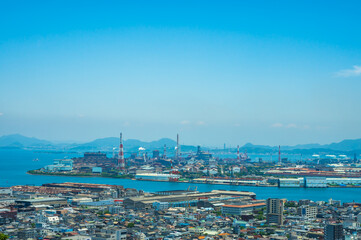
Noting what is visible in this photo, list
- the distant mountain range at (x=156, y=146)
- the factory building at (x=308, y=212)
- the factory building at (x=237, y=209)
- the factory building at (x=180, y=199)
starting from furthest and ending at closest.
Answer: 1. the distant mountain range at (x=156, y=146)
2. the factory building at (x=180, y=199)
3. the factory building at (x=237, y=209)
4. the factory building at (x=308, y=212)

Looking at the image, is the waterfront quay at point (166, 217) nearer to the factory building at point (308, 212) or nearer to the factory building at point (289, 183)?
the factory building at point (308, 212)

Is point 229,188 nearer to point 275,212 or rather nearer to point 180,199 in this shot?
point 180,199

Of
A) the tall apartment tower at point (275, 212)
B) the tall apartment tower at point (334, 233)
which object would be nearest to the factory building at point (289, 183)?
the tall apartment tower at point (275, 212)

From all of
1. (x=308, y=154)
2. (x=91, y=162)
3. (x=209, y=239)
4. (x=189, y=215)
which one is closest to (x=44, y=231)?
(x=209, y=239)

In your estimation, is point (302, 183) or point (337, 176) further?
point (337, 176)

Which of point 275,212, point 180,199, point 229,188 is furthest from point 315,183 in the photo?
point 275,212

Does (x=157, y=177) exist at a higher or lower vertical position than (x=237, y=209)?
higher

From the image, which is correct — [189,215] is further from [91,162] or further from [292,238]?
[91,162]

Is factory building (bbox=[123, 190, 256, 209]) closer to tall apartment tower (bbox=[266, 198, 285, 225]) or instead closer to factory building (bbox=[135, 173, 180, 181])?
tall apartment tower (bbox=[266, 198, 285, 225])
